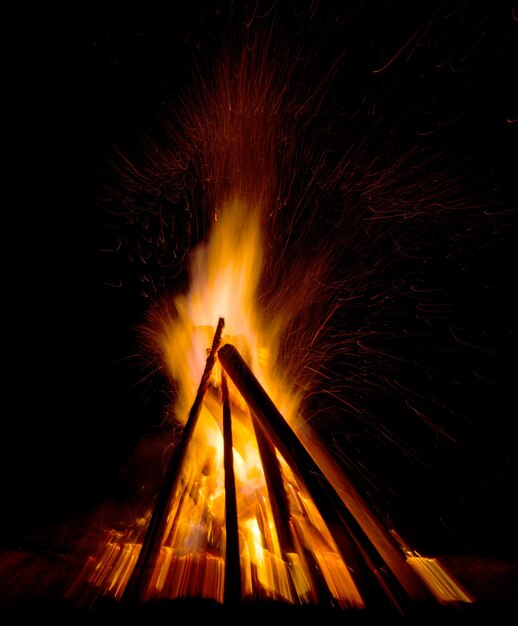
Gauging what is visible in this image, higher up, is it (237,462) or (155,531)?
(237,462)

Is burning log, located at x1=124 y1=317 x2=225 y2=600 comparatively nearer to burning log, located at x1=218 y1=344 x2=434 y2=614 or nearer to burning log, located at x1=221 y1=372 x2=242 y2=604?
burning log, located at x1=221 y1=372 x2=242 y2=604

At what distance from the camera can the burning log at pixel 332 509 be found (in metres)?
1.84

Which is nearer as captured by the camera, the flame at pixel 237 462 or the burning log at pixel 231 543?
the burning log at pixel 231 543

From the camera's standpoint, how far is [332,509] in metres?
2.31

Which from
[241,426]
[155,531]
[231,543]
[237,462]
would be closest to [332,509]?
[231,543]

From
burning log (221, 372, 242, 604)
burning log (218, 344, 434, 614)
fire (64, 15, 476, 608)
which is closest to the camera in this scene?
burning log (221, 372, 242, 604)

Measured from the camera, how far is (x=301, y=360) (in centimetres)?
580

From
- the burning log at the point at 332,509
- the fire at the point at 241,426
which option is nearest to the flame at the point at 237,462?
the fire at the point at 241,426

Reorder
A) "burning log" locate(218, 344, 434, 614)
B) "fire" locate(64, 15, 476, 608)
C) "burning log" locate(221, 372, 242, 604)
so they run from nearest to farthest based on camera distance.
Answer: "burning log" locate(221, 372, 242, 604), "burning log" locate(218, 344, 434, 614), "fire" locate(64, 15, 476, 608)

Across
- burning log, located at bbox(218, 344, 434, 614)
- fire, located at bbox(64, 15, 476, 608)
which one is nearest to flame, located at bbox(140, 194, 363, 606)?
fire, located at bbox(64, 15, 476, 608)

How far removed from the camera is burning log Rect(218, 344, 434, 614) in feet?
6.05

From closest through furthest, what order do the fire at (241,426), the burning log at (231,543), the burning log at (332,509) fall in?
the burning log at (231,543) → the burning log at (332,509) → the fire at (241,426)

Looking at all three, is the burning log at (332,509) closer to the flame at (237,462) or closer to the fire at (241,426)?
the fire at (241,426)

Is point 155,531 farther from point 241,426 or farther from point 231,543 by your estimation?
point 241,426
